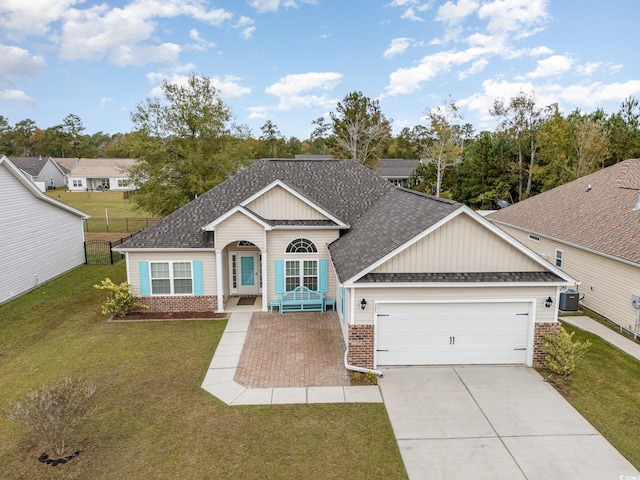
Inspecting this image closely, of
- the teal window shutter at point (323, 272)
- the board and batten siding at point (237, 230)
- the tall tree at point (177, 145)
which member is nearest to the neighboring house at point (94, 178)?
the tall tree at point (177, 145)

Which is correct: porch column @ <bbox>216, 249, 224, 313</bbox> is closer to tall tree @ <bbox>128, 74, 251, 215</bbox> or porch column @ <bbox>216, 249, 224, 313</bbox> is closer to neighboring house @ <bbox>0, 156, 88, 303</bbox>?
neighboring house @ <bbox>0, 156, 88, 303</bbox>

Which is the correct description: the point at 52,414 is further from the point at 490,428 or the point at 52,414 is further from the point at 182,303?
the point at 490,428

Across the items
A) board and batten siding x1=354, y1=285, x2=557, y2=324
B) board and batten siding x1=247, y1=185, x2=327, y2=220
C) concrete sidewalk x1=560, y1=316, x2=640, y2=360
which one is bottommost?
concrete sidewalk x1=560, y1=316, x2=640, y2=360

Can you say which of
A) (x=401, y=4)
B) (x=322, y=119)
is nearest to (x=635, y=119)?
(x=401, y=4)

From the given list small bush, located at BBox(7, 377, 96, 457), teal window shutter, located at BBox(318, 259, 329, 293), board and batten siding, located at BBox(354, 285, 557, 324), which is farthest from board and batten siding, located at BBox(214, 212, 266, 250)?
small bush, located at BBox(7, 377, 96, 457)

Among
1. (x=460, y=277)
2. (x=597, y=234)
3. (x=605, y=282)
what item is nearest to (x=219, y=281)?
(x=460, y=277)
